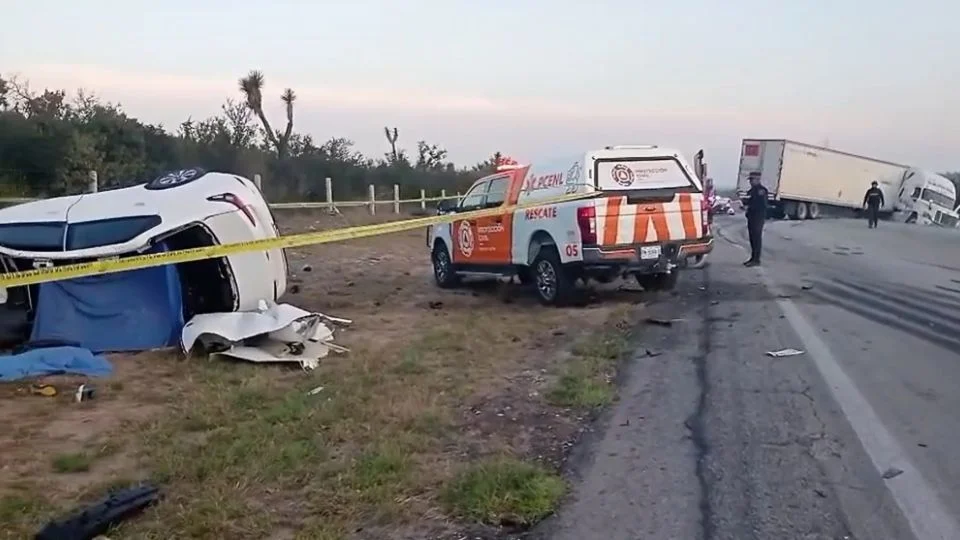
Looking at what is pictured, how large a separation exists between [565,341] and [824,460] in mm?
4821

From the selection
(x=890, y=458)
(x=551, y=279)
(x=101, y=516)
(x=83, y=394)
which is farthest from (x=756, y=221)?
(x=101, y=516)

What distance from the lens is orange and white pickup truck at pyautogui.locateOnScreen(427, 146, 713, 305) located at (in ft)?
41.0

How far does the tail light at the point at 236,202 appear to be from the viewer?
10.1 metres

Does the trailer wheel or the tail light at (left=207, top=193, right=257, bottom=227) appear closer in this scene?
the tail light at (left=207, top=193, right=257, bottom=227)

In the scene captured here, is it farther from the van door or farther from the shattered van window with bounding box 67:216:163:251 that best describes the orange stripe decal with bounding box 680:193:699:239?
the shattered van window with bounding box 67:216:163:251

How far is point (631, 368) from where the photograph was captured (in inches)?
337

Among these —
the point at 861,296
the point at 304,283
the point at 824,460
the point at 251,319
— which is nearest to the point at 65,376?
the point at 251,319

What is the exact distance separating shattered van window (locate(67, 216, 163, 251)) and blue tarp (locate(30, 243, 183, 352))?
11.0 inches

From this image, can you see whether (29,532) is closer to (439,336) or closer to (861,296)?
(439,336)

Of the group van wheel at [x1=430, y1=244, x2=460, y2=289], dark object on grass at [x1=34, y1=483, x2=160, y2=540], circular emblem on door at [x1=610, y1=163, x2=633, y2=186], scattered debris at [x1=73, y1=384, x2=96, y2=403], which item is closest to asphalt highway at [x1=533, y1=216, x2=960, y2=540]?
circular emblem on door at [x1=610, y1=163, x2=633, y2=186]

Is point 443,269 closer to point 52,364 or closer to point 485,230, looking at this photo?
point 485,230

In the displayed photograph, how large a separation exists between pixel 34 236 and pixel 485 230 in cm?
700

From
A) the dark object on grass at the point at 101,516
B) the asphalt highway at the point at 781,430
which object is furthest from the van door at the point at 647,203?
the dark object on grass at the point at 101,516

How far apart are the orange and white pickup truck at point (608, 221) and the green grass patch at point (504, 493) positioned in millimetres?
7228
